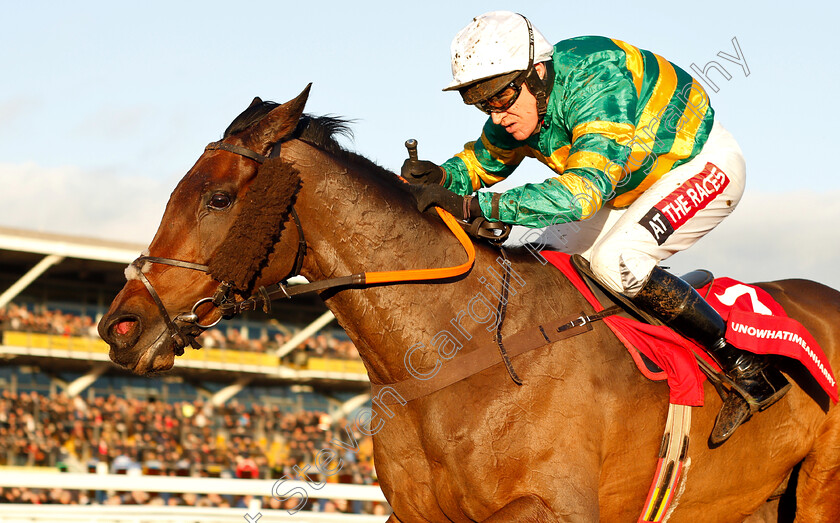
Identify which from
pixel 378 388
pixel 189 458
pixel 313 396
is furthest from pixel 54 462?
pixel 378 388

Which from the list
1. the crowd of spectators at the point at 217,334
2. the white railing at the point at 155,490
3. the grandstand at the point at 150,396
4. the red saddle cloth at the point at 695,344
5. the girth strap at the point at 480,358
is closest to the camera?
the girth strap at the point at 480,358

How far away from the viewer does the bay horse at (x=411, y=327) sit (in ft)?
9.39

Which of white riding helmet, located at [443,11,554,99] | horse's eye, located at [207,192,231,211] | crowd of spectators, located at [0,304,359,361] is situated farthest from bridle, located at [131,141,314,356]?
crowd of spectators, located at [0,304,359,361]

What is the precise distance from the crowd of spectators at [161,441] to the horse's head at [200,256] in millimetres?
9053

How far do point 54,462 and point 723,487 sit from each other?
12.5 m

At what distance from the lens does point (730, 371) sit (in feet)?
11.0

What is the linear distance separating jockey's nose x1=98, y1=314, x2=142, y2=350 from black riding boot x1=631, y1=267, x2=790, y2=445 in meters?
1.72

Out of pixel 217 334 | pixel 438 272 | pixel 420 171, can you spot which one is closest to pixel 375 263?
pixel 438 272

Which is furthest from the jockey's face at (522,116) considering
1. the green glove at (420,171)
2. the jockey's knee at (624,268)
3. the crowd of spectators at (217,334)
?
the crowd of spectators at (217,334)

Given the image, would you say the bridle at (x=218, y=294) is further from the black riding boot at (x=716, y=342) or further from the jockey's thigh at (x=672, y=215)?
the black riding boot at (x=716, y=342)

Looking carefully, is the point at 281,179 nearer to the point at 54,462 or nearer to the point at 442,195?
the point at 442,195

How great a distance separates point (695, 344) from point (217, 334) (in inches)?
742

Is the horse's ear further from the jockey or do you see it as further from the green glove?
the green glove

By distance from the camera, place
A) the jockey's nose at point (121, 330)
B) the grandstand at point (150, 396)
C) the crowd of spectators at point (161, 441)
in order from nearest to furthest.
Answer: the jockey's nose at point (121, 330), the grandstand at point (150, 396), the crowd of spectators at point (161, 441)
